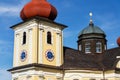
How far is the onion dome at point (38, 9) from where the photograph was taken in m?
41.6

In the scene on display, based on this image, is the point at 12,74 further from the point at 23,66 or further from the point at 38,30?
the point at 38,30

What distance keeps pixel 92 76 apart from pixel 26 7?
39.7 ft

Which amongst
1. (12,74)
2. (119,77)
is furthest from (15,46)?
(119,77)

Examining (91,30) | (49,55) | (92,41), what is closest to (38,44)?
(49,55)

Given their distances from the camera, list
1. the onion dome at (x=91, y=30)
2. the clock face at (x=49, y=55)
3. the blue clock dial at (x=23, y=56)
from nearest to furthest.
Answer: the clock face at (x=49, y=55), the blue clock dial at (x=23, y=56), the onion dome at (x=91, y=30)

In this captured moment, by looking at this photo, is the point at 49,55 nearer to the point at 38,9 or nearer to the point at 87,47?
the point at 38,9

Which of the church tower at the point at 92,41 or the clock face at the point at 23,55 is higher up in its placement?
the church tower at the point at 92,41

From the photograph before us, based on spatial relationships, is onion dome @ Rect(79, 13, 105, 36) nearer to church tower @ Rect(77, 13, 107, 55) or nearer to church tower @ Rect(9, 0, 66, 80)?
church tower @ Rect(77, 13, 107, 55)

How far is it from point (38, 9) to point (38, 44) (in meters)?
4.40

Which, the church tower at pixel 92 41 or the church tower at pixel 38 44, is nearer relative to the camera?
the church tower at pixel 38 44

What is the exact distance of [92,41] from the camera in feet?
172

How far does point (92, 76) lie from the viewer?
4297 cm

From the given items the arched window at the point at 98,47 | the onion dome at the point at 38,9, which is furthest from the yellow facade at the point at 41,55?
the arched window at the point at 98,47

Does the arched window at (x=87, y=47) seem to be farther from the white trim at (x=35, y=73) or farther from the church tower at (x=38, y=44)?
the white trim at (x=35, y=73)
